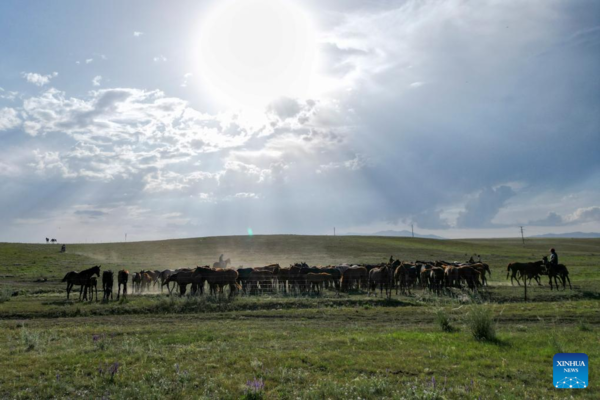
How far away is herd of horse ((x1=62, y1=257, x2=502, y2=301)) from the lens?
24438 mm

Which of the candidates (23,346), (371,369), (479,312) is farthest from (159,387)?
(479,312)

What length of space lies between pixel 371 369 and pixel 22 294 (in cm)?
2656

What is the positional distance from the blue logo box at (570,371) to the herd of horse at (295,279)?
15.0 metres

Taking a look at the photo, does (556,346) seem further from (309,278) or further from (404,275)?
(309,278)

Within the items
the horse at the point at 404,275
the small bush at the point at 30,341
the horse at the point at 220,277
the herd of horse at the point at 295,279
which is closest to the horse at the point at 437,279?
the herd of horse at the point at 295,279

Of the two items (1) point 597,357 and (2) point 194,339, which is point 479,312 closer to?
(1) point 597,357

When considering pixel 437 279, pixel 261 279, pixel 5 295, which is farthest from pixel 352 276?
pixel 5 295

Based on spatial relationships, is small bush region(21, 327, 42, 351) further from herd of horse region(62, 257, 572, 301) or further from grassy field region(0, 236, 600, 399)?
herd of horse region(62, 257, 572, 301)

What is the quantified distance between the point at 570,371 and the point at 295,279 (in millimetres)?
22541

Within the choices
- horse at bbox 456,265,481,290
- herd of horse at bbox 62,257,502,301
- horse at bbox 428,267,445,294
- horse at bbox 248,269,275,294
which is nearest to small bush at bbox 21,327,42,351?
herd of horse at bbox 62,257,502,301

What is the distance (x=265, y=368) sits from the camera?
8.34 m

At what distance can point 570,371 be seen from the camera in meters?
7.41

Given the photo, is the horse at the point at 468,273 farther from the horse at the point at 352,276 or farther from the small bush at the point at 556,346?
the small bush at the point at 556,346

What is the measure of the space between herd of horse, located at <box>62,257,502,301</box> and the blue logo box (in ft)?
49.2
